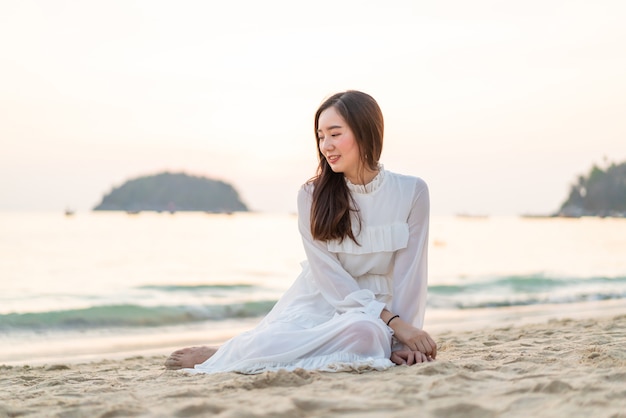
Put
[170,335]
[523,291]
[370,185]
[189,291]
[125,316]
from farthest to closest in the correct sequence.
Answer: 1. [523,291]
2. [189,291]
3. [125,316]
4. [170,335]
5. [370,185]

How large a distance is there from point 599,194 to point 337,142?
3532 inches

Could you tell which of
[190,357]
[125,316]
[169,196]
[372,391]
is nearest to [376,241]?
[372,391]

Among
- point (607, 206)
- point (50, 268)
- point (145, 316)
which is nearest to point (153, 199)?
point (607, 206)

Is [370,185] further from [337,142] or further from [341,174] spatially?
[337,142]

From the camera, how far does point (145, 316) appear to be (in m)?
8.92

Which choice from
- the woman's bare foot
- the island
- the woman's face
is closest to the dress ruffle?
the woman's face

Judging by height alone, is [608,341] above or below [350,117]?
below

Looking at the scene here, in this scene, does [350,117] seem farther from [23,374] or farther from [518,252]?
[518,252]

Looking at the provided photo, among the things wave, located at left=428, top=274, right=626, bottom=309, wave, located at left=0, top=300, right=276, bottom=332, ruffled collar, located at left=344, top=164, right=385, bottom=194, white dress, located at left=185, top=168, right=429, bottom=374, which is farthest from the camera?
wave, located at left=428, top=274, right=626, bottom=309

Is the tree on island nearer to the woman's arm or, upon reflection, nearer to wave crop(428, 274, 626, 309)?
wave crop(428, 274, 626, 309)

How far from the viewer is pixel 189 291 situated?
38.8ft

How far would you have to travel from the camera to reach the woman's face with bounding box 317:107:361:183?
3.54m

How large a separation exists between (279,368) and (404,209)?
1082 mm

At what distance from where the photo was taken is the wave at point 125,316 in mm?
7969
